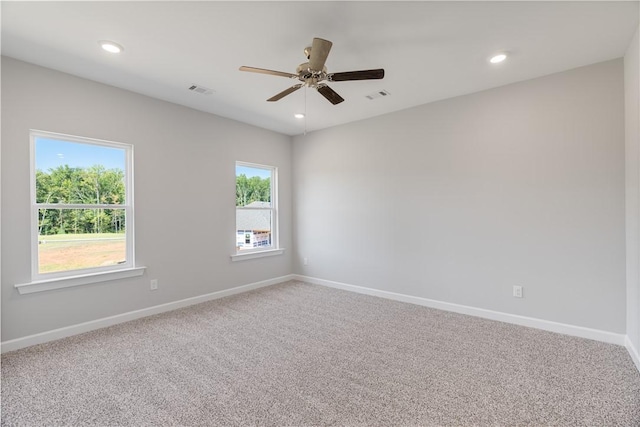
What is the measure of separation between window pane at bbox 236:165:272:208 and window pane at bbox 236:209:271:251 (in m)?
0.13

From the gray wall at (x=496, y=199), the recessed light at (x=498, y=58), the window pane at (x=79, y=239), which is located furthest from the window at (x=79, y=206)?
the recessed light at (x=498, y=58)

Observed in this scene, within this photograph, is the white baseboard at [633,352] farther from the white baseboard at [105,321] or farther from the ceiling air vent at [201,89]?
the ceiling air vent at [201,89]

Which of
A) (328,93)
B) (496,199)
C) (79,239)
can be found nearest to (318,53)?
(328,93)

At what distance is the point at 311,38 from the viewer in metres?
2.40

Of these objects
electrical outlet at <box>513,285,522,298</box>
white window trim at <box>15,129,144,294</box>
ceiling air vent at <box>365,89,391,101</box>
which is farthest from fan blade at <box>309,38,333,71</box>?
electrical outlet at <box>513,285,522,298</box>

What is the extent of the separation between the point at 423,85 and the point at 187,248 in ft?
11.9

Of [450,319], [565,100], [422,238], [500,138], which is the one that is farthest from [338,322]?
[565,100]

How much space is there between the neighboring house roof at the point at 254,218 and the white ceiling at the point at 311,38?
202cm

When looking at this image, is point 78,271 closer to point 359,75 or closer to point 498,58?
point 359,75

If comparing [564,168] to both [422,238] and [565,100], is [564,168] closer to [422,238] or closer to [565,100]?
[565,100]

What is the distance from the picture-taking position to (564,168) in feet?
9.70

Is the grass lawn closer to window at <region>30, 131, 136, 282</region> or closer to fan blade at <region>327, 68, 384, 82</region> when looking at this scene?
window at <region>30, 131, 136, 282</region>

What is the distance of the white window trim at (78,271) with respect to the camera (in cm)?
278

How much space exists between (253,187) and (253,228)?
70cm
